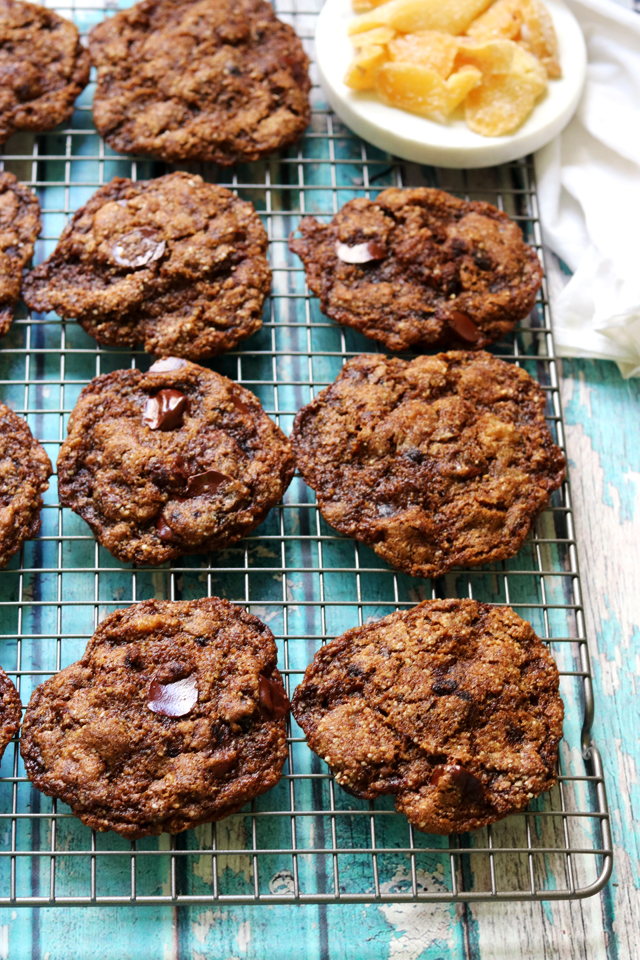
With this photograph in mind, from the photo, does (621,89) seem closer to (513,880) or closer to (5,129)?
(5,129)

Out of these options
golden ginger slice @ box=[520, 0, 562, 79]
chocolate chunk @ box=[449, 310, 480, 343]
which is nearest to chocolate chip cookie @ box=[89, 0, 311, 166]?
golden ginger slice @ box=[520, 0, 562, 79]

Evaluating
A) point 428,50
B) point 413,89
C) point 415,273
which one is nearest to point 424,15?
point 428,50

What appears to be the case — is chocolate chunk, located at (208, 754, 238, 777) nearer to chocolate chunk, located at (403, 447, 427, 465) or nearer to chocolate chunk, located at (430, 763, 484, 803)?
chocolate chunk, located at (430, 763, 484, 803)

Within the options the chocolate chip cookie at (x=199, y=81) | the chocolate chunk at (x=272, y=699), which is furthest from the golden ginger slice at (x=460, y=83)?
the chocolate chunk at (x=272, y=699)

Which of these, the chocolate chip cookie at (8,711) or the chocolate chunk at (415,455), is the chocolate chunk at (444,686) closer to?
the chocolate chunk at (415,455)

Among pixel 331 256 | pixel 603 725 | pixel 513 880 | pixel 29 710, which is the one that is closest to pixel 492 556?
pixel 603 725
